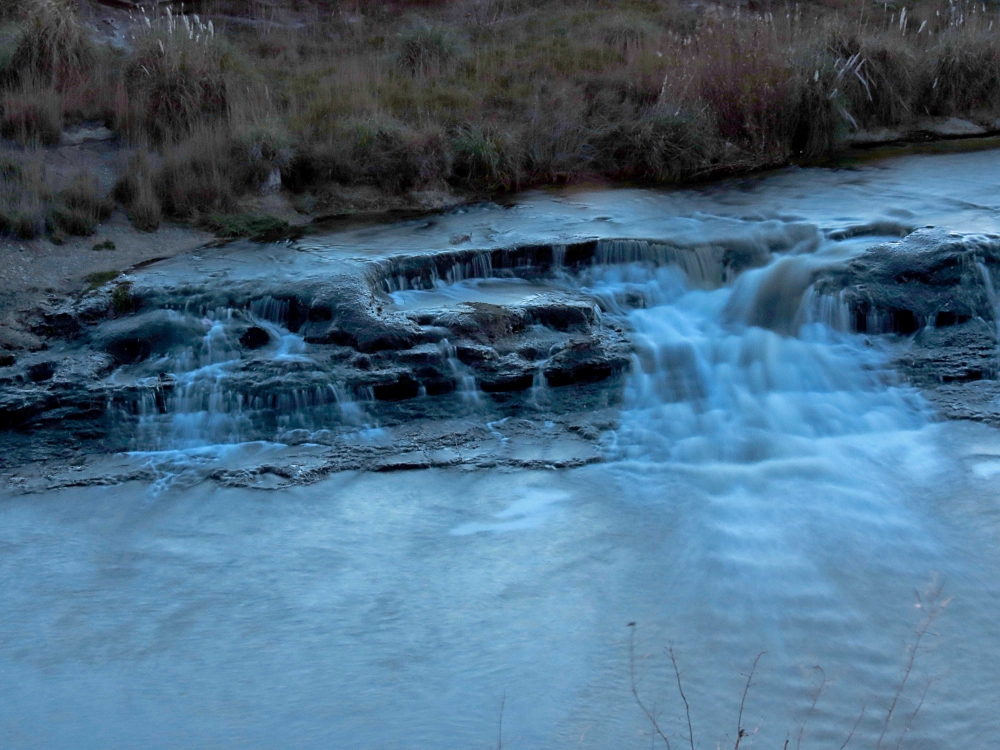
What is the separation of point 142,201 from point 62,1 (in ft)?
14.2

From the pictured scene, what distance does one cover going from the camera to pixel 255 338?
6473 mm

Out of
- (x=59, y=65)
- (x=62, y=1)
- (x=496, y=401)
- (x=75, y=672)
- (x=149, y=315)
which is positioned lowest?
(x=75, y=672)

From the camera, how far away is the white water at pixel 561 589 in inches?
133

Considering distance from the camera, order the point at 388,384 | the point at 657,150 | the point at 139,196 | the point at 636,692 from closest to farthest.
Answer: the point at 636,692 < the point at 388,384 < the point at 139,196 < the point at 657,150

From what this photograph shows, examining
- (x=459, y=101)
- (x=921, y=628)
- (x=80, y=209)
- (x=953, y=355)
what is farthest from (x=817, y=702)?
(x=459, y=101)

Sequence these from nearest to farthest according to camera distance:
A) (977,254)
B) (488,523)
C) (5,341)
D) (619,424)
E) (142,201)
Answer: (488,523) → (619,424) → (5,341) → (977,254) → (142,201)

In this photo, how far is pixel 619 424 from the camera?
5867 mm

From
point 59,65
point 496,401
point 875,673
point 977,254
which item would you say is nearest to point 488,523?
point 496,401

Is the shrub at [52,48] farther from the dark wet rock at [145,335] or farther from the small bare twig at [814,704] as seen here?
the small bare twig at [814,704]

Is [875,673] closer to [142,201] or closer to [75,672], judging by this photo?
[75,672]

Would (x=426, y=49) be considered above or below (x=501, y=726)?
above

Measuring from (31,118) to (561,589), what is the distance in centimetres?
821

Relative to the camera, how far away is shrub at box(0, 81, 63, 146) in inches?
373

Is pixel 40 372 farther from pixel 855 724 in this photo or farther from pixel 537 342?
pixel 855 724
